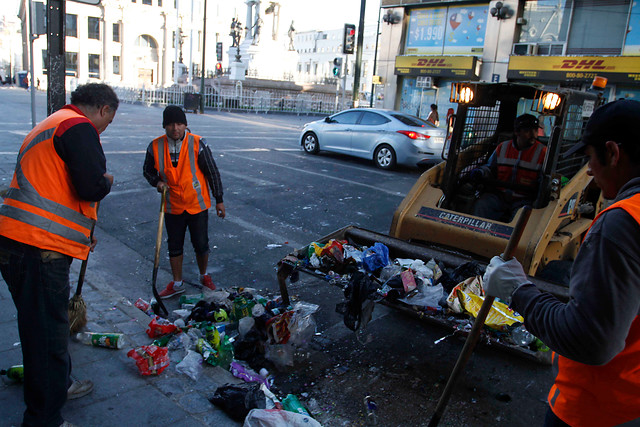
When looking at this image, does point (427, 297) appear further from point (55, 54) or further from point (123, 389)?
point (55, 54)

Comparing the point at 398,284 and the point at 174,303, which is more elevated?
the point at 398,284

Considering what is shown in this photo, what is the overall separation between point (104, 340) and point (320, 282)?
2516 mm

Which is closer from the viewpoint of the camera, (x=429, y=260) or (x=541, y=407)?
(x=541, y=407)

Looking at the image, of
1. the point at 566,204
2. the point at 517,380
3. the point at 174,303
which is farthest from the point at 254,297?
the point at 566,204

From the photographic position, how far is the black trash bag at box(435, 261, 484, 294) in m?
4.16

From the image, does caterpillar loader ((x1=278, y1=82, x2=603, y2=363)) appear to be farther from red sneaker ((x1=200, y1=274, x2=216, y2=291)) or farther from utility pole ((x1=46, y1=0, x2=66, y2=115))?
utility pole ((x1=46, y1=0, x2=66, y2=115))

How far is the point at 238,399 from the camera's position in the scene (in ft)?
9.91

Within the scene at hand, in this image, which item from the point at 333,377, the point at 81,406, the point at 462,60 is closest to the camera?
the point at 81,406

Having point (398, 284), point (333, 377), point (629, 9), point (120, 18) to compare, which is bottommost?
point (333, 377)

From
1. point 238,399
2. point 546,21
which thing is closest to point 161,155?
point 238,399

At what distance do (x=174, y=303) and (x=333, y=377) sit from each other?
190 centimetres

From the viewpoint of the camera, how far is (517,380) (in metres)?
3.81

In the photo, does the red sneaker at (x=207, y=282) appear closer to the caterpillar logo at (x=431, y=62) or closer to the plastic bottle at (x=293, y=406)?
the plastic bottle at (x=293, y=406)

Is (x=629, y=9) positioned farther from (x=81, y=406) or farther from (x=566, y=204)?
(x=81, y=406)
